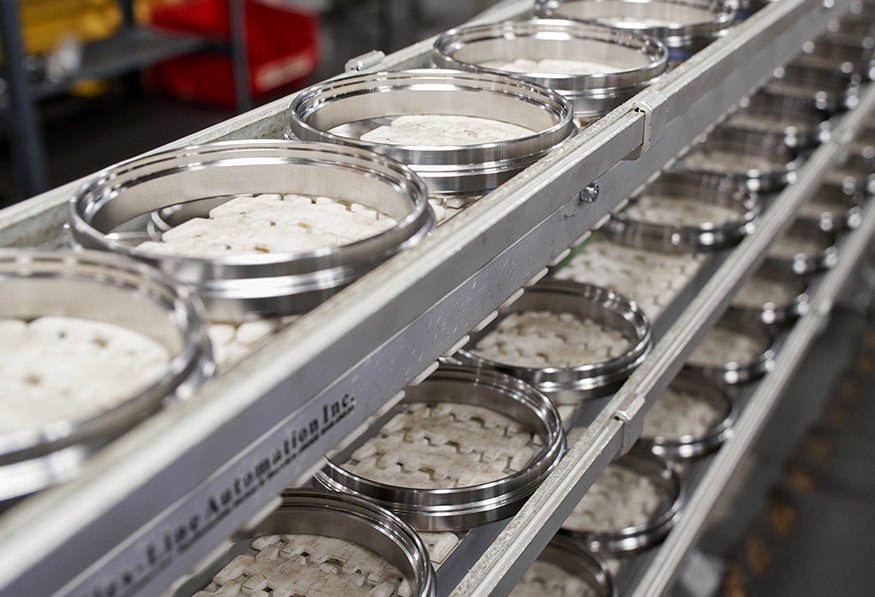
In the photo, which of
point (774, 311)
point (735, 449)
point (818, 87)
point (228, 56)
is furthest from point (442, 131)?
point (228, 56)

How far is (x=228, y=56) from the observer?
6.50 metres

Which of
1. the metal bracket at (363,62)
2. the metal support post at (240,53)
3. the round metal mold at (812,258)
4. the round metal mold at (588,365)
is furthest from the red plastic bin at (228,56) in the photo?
the metal bracket at (363,62)

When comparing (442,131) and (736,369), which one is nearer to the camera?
(442,131)

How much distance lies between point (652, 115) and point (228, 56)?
5453 mm

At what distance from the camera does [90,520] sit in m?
0.67

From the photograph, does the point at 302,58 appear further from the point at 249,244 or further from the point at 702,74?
the point at 249,244

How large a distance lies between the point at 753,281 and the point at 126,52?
13.9ft

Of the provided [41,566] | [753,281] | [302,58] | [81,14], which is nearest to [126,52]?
[81,14]

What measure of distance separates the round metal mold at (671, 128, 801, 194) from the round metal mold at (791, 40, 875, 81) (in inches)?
37.1

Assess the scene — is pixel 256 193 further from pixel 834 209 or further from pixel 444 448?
pixel 834 209

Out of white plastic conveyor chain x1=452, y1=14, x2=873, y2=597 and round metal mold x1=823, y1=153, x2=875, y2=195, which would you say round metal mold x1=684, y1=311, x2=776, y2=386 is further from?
round metal mold x1=823, y1=153, x2=875, y2=195

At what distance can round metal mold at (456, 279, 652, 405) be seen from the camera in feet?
6.25

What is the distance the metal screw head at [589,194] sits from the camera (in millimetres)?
1513

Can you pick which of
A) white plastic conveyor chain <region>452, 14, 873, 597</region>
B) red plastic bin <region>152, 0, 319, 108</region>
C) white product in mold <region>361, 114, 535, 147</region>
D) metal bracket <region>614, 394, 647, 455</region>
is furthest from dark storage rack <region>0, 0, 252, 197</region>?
metal bracket <region>614, 394, 647, 455</region>
